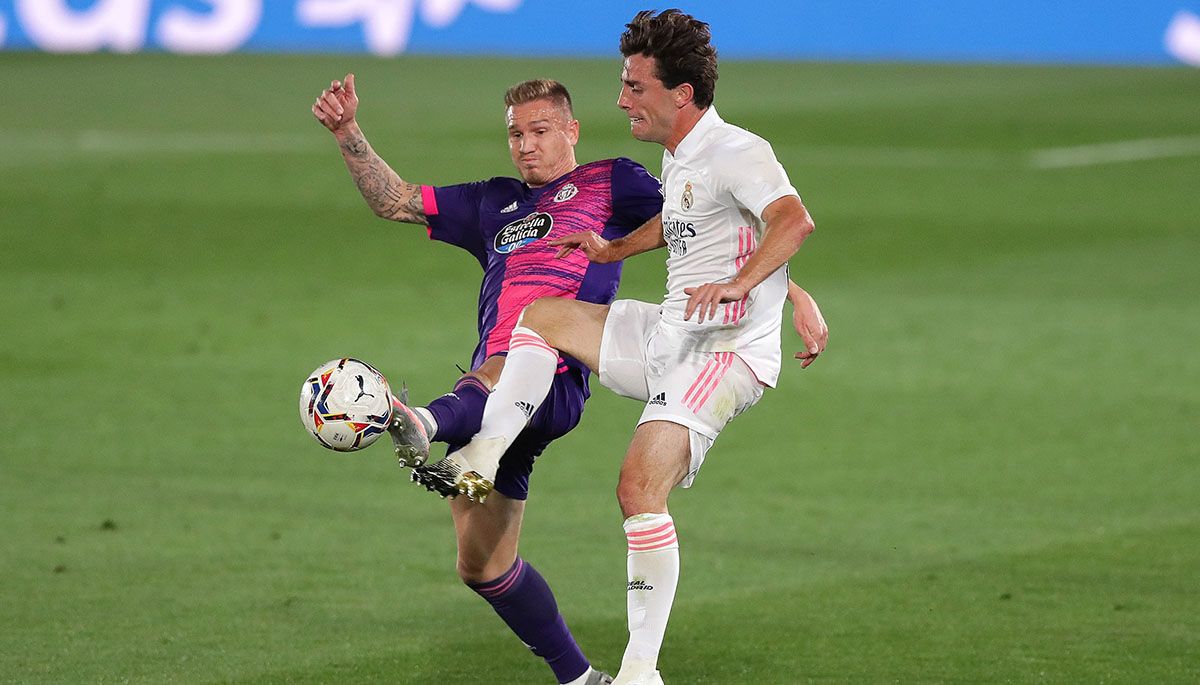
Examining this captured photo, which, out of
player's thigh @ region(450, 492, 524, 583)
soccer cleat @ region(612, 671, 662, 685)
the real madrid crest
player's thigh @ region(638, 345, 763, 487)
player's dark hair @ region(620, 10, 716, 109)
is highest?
player's dark hair @ region(620, 10, 716, 109)

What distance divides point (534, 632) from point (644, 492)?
3.65ft

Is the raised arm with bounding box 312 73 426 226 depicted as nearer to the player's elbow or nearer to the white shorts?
the white shorts

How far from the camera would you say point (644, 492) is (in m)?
6.30

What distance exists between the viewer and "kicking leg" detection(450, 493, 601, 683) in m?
7.09

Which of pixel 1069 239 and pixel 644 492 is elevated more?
pixel 644 492

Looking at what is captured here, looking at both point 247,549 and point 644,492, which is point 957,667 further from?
point 247,549

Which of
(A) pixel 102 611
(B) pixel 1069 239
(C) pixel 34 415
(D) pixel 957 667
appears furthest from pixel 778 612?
(B) pixel 1069 239

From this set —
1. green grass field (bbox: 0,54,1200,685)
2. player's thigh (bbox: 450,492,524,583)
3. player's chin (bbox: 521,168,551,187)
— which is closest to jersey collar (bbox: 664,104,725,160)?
player's chin (bbox: 521,168,551,187)

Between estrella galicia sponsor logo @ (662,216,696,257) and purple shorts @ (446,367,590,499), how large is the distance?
72 centimetres

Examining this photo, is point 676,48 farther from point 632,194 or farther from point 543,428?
point 543,428

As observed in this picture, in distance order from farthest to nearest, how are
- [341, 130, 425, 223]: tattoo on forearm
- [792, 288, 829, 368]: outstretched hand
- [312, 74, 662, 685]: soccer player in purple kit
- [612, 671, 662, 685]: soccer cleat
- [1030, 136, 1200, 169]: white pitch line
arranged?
[1030, 136, 1200, 169]: white pitch line, [341, 130, 425, 223]: tattoo on forearm, [312, 74, 662, 685]: soccer player in purple kit, [792, 288, 829, 368]: outstretched hand, [612, 671, 662, 685]: soccer cleat

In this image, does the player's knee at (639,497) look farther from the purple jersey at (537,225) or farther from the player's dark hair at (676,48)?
the player's dark hair at (676,48)

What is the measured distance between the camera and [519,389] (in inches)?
258

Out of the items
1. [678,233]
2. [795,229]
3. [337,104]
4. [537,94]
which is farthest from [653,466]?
[337,104]
